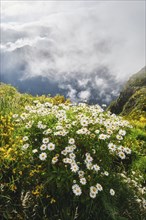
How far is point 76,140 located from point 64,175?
82 cm

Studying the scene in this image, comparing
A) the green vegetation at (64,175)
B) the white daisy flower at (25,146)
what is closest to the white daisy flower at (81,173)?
the green vegetation at (64,175)

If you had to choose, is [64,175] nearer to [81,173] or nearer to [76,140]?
[81,173]

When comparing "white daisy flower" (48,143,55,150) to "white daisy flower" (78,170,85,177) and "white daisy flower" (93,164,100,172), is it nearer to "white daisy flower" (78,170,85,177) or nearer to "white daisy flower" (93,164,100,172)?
"white daisy flower" (78,170,85,177)

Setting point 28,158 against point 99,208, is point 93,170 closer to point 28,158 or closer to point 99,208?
point 99,208

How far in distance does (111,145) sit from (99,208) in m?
1.05

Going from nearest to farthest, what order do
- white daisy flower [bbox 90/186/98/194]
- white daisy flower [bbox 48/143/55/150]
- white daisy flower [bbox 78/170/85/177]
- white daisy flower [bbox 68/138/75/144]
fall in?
white daisy flower [bbox 90/186/98/194], white daisy flower [bbox 78/170/85/177], white daisy flower [bbox 48/143/55/150], white daisy flower [bbox 68/138/75/144]

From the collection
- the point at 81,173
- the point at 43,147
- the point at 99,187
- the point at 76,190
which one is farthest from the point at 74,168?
the point at 43,147

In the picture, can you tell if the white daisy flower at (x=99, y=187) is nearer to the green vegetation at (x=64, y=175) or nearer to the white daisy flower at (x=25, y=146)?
the green vegetation at (x=64, y=175)

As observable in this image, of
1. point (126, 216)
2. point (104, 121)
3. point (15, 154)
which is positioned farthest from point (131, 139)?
point (15, 154)

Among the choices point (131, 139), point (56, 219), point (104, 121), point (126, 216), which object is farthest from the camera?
point (131, 139)

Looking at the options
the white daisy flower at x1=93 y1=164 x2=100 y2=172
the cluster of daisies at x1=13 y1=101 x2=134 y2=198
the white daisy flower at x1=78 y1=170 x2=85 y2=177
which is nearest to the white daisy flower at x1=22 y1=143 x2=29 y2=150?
the cluster of daisies at x1=13 y1=101 x2=134 y2=198

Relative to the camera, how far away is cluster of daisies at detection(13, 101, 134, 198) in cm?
688

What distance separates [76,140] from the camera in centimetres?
739

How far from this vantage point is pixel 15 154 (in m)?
7.21
